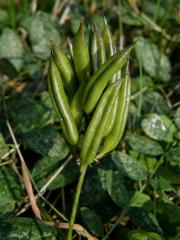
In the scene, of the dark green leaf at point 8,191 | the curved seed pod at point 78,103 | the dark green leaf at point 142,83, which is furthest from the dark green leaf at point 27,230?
the dark green leaf at point 142,83

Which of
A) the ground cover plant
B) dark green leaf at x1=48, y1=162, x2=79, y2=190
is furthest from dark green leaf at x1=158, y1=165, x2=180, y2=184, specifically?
dark green leaf at x1=48, y1=162, x2=79, y2=190

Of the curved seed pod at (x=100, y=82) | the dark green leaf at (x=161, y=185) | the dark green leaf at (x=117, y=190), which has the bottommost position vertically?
the dark green leaf at (x=161, y=185)

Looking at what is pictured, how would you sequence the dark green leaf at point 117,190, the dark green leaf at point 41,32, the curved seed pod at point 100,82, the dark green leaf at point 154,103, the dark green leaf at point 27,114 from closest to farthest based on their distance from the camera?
1. the curved seed pod at point 100,82
2. the dark green leaf at point 117,190
3. the dark green leaf at point 27,114
4. the dark green leaf at point 154,103
5. the dark green leaf at point 41,32

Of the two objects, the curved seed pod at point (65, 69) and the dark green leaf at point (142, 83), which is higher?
the curved seed pod at point (65, 69)

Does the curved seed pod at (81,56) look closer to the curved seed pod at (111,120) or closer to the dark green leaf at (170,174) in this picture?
the curved seed pod at (111,120)

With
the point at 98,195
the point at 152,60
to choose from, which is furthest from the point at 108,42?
the point at 152,60

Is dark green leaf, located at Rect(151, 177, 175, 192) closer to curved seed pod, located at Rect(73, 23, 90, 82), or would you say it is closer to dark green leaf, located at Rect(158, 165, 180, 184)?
dark green leaf, located at Rect(158, 165, 180, 184)

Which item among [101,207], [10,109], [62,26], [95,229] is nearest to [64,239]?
[95,229]

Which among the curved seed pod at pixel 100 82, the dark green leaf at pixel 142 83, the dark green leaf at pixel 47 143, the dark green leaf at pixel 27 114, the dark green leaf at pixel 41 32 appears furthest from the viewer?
the dark green leaf at pixel 41 32

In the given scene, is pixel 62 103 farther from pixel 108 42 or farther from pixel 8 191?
pixel 8 191
